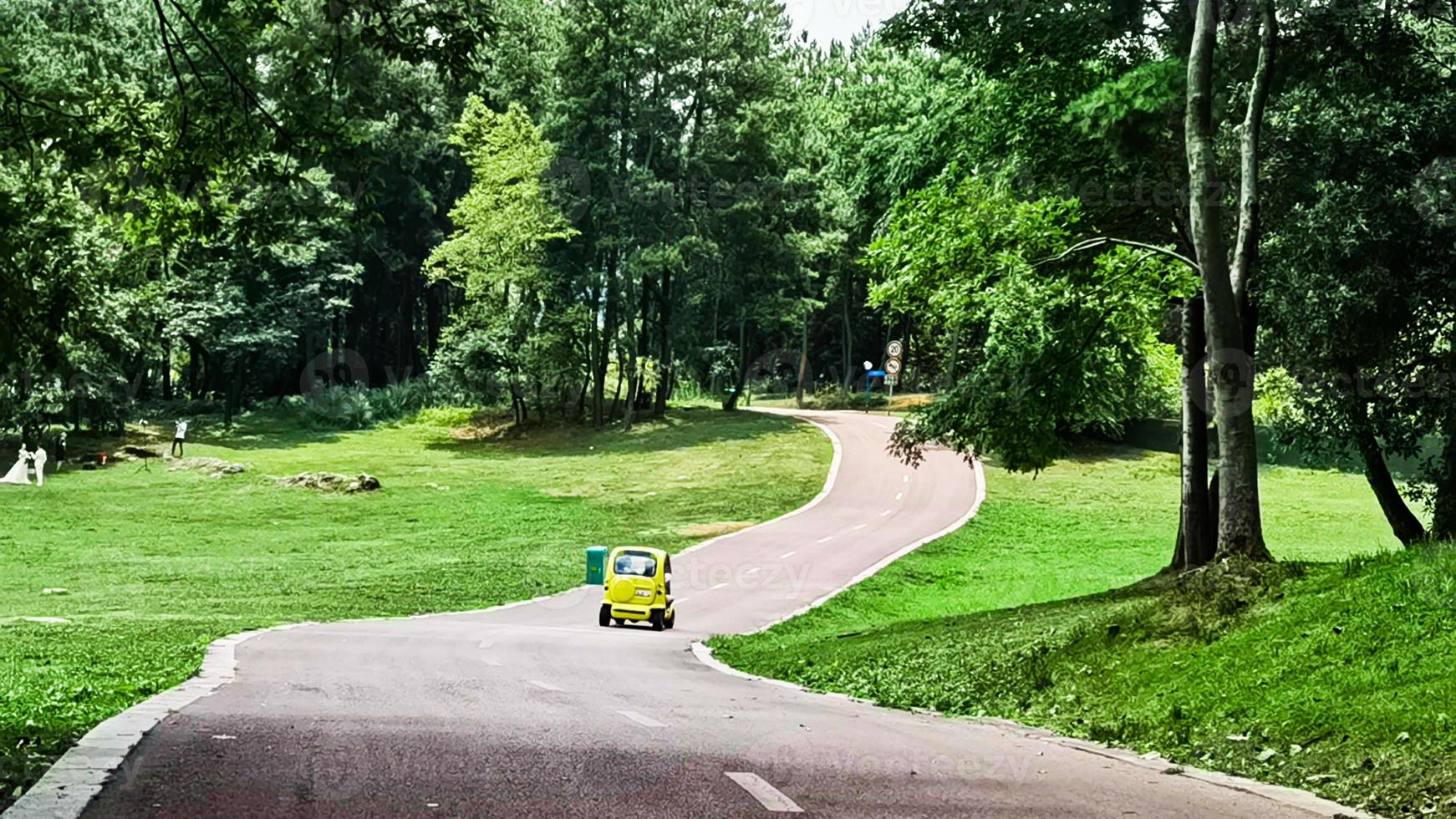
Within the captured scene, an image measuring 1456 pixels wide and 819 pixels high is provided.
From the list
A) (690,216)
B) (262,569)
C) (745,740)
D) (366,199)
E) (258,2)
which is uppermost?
(690,216)

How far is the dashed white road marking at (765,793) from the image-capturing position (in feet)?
25.1

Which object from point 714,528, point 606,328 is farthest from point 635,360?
point 714,528

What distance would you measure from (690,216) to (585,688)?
57.2 meters

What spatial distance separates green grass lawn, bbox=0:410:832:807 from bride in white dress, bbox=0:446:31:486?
1.12 metres

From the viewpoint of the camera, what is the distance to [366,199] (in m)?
13.4

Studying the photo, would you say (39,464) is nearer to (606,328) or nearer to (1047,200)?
(606,328)

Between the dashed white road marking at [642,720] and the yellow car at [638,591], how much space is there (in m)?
17.8

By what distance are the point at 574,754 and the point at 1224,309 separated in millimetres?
10923

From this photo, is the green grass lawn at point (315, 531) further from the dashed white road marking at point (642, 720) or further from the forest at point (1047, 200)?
→ the dashed white road marking at point (642, 720)

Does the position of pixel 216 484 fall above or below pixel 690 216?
below

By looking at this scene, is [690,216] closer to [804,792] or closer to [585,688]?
[585,688]

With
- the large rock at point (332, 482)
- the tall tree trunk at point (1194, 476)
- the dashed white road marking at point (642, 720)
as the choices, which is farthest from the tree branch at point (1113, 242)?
the large rock at point (332, 482)

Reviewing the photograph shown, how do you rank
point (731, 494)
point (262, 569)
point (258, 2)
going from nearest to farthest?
point (258, 2), point (262, 569), point (731, 494)

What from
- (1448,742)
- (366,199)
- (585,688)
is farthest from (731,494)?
(1448,742)
